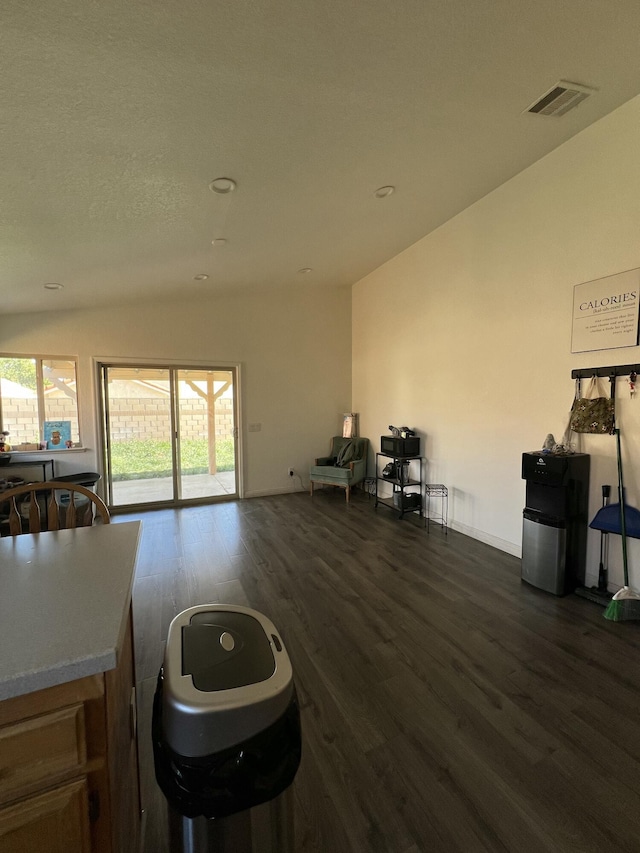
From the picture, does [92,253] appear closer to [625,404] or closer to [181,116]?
[181,116]

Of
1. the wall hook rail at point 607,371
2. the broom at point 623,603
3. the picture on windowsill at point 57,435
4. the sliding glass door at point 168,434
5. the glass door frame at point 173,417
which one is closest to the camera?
the broom at point 623,603

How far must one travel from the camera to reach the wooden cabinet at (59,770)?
0.70 metres

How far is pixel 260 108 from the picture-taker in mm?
1999

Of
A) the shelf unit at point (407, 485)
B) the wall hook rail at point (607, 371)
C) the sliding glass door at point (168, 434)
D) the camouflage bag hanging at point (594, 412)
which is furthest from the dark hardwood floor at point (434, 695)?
the sliding glass door at point (168, 434)

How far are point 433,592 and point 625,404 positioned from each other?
Answer: 201 cm

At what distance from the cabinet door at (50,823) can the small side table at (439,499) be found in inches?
158

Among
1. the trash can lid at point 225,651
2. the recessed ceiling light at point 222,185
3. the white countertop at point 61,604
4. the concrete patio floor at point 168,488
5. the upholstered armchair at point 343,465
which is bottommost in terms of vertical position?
the concrete patio floor at point 168,488

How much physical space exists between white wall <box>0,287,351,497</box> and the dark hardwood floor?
8.34 feet

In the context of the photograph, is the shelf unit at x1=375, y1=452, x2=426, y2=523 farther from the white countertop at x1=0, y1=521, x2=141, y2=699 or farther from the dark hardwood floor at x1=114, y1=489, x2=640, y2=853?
the white countertop at x1=0, y1=521, x2=141, y2=699

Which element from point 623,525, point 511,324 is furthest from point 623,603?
point 511,324

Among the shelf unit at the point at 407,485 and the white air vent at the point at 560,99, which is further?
the shelf unit at the point at 407,485

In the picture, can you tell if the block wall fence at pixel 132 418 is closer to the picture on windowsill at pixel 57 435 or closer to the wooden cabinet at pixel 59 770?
the picture on windowsill at pixel 57 435

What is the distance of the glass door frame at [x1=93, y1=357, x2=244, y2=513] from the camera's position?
5.08 metres

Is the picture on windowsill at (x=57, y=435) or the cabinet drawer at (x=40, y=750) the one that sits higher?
the picture on windowsill at (x=57, y=435)
